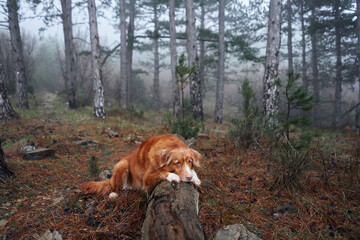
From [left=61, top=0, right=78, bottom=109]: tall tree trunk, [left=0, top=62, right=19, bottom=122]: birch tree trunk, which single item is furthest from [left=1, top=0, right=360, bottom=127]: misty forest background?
[left=0, top=62, right=19, bottom=122]: birch tree trunk

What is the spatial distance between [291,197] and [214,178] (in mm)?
1290

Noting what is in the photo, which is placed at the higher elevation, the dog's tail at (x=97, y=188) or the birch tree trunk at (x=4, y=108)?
the birch tree trunk at (x=4, y=108)

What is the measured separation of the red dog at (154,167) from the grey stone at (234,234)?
0.63 metres

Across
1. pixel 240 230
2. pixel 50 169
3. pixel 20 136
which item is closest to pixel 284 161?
pixel 240 230

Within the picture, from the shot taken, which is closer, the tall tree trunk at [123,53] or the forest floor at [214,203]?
the forest floor at [214,203]

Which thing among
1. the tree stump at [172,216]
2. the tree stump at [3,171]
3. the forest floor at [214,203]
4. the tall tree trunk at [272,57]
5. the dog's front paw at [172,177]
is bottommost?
the forest floor at [214,203]

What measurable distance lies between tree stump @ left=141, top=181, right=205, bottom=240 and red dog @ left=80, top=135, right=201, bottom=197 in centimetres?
25

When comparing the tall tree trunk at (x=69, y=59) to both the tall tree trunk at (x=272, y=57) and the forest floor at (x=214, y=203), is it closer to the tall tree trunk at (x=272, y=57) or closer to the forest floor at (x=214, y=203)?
the forest floor at (x=214, y=203)

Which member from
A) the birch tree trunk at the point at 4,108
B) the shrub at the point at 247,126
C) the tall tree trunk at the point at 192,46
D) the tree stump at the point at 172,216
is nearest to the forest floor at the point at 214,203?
the shrub at the point at 247,126

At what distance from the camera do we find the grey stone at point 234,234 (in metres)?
2.27

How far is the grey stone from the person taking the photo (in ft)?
7.46

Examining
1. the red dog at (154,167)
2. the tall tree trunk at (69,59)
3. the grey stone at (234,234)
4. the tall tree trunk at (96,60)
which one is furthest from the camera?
the tall tree trunk at (69,59)

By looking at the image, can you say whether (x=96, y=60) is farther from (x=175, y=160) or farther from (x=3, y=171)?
(x=175, y=160)

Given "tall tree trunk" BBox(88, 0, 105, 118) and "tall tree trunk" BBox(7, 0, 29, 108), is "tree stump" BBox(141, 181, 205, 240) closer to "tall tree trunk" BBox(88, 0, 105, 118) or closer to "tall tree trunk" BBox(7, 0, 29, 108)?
"tall tree trunk" BBox(88, 0, 105, 118)
